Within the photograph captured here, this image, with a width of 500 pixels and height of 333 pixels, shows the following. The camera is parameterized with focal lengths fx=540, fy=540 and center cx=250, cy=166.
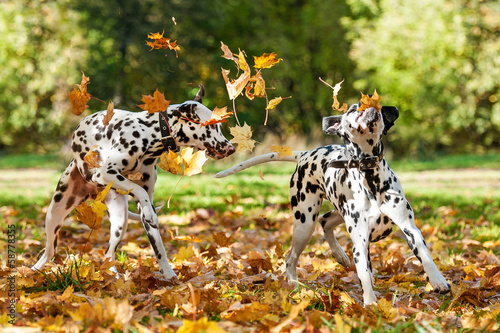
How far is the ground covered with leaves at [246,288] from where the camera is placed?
251 cm

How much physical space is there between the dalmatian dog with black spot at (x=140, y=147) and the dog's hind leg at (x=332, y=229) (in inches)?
35.3

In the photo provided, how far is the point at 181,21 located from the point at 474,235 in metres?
12.0

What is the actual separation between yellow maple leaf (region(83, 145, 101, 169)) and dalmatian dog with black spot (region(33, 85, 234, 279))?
0.10ft

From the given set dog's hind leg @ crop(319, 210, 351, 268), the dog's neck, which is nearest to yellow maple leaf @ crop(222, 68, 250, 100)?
the dog's neck

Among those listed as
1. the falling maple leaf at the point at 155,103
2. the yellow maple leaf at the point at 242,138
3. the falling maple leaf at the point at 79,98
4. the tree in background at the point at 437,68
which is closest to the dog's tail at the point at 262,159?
the yellow maple leaf at the point at 242,138

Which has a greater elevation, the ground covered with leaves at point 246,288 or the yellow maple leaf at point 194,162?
the yellow maple leaf at point 194,162

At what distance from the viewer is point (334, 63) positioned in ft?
91.5

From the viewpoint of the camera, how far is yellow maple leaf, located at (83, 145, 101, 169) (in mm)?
3626

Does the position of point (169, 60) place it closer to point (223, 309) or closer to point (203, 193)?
point (203, 193)


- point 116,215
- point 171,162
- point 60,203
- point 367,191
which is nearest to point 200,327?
point 367,191

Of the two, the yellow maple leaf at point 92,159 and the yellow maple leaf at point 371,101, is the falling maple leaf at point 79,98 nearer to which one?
the yellow maple leaf at point 92,159

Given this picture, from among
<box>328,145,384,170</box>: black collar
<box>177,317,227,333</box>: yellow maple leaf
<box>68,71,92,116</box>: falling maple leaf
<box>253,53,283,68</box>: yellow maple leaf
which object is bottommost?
<box>177,317,227,333</box>: yellow maple leaf

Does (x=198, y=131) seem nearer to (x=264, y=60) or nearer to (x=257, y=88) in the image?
(x=257, y=88)

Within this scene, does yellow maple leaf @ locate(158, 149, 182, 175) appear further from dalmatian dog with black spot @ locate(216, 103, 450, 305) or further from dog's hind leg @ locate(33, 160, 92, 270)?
dalmatian dog with black spot @ locate(216, 103, 450, 305)
